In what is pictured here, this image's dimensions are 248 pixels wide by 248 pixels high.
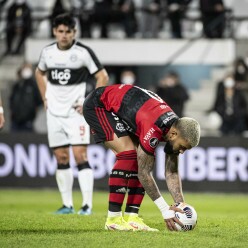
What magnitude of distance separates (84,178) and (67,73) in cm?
149

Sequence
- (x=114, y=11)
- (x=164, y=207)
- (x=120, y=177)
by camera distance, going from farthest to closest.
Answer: (x=114, y=11)
(x=120, y=177)
(x=164, y=207)

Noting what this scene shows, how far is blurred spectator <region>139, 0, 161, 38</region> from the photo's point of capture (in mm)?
24469

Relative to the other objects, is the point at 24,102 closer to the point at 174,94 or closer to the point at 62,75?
the point at 174,94

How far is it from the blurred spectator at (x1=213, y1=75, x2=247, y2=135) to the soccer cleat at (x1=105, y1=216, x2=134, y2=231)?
1075 centimetres

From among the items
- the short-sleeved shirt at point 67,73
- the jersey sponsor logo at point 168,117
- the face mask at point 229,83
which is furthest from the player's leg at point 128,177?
the face mask at point 229,83

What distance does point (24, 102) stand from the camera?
2080cm

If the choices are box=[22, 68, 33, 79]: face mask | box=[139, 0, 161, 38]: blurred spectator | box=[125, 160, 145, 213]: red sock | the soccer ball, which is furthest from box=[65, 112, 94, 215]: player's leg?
box=[139, 0, 161, 38]: blurred spectator

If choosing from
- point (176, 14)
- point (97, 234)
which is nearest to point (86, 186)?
point (97, 234)

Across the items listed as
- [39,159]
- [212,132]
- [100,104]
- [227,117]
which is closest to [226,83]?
[227,117]

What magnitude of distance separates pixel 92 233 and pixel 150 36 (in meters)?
15.4

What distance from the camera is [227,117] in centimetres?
2080

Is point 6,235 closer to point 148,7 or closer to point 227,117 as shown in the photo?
point 227,117

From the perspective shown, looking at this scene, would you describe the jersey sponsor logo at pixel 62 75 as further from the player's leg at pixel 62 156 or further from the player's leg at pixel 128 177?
the player's leg at pixel 128 177

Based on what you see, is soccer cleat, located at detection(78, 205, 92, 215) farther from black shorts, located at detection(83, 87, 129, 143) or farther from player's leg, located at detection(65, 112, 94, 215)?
black shorts, located at detection(83, 87, 129, 143)
